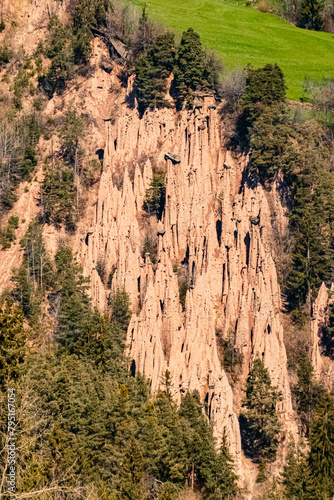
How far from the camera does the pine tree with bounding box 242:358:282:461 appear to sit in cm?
5806

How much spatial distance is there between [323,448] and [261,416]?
15.9 ft

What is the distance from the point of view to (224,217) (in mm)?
66000

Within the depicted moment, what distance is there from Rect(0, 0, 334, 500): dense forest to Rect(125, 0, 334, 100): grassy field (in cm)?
329

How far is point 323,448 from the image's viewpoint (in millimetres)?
55156

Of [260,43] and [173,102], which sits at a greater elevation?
[260,43]

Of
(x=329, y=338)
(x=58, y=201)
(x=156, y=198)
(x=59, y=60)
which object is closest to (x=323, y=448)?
(x=329, y=338)

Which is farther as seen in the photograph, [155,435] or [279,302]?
[279,302]

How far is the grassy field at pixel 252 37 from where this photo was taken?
7944 cm

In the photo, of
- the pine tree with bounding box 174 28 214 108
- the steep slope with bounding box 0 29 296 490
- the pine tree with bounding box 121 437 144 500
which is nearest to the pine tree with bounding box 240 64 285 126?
the steep slope with bounding box 0 29 296 490

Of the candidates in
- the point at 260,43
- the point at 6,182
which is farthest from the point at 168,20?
the point at 6,182

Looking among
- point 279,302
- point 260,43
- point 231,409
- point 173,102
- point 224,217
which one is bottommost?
point 231,409

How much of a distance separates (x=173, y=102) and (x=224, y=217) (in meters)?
13.7

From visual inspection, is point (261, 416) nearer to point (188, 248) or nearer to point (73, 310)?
point (188, 248)

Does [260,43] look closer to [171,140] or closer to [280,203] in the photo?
[171,140]
